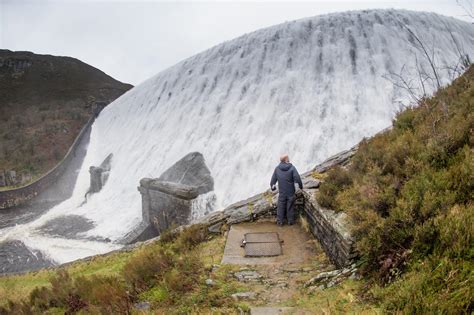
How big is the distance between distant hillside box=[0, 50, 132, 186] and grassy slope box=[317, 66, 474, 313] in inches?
1149

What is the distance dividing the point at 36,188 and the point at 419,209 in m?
29.0

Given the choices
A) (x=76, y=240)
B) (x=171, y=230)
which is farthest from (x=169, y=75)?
(x=171, y=230)

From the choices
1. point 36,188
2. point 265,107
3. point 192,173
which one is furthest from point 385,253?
point 36,188

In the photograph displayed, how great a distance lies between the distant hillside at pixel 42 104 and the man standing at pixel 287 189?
87.5ft

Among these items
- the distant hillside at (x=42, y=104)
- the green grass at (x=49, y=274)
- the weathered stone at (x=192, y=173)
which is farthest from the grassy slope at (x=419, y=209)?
the distant hillside at (x=42, y=104)

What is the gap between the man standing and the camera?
812 centimetres

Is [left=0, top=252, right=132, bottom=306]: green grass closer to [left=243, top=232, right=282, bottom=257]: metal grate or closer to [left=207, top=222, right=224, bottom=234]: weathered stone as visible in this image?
[left=207, top=222, right=224, bottom=234]: weathered stone

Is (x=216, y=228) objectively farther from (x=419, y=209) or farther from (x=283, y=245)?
(x=419, y=209)

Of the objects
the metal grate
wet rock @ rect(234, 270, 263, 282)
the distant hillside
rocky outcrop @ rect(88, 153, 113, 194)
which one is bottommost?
wet rock @ rect(234, 270, 263, 282)

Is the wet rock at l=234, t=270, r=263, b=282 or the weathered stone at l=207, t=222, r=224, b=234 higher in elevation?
the weathered stone at l=207, t=222, r=224, b=234

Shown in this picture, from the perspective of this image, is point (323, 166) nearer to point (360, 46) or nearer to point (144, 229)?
point (144, 229)

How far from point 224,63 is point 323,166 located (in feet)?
53.2

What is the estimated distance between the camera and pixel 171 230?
9.41 m

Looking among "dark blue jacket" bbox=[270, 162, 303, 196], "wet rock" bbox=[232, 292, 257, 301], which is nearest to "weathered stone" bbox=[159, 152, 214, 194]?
"dark blue jacket" bbox=[270, 162, 303, 196]
